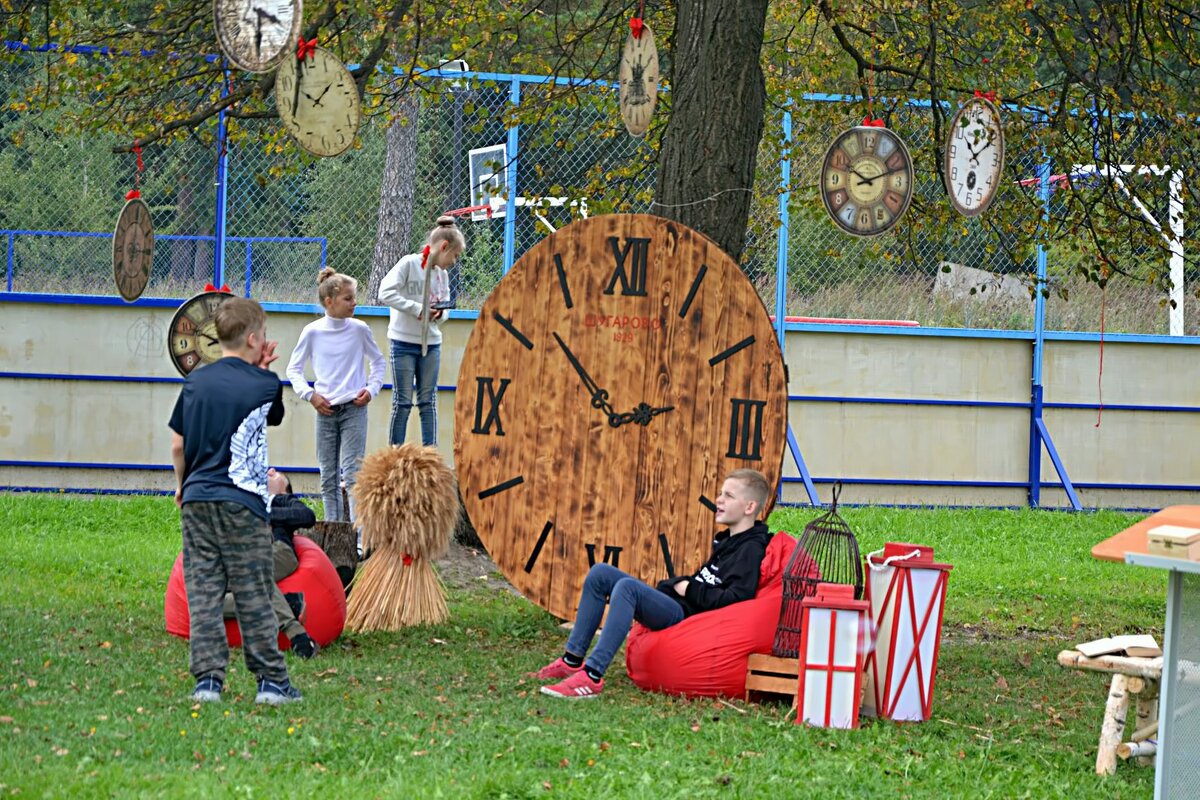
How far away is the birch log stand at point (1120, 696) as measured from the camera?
19.7ft

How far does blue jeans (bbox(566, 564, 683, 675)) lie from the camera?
269 inches

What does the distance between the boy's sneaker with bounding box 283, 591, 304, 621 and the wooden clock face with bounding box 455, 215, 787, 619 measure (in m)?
1.04

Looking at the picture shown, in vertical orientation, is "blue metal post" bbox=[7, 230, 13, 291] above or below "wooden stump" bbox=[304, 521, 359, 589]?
above

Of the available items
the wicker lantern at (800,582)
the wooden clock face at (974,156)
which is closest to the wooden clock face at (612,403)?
the wicker lantern at (800,582)

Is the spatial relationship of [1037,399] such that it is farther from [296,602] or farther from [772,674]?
[296,602]

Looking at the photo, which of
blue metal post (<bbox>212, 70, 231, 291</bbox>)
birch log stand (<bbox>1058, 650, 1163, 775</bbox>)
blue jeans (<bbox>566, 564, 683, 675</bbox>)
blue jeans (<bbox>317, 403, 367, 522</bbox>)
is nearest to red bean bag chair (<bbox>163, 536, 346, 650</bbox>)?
blue jeans (<bbox>566, 564, 683, 675</bbox>)

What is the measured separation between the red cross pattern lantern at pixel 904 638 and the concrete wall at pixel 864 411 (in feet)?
26.0

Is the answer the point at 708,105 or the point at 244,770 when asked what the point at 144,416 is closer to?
the point at 708,105

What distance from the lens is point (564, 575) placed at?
26.4ft

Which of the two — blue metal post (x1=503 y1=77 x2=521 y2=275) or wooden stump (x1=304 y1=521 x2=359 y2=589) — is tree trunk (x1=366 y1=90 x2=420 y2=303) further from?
wooden stump (x1=304 y1=521 x2=359 y2=589)

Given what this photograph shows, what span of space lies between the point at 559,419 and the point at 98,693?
2760 millimetres

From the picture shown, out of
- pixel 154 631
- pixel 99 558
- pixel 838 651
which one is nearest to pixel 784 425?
pixel 838 651

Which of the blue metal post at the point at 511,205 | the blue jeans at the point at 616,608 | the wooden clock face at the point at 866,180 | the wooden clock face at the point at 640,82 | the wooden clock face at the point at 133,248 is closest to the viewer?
the blue jeans at the point at 616,608

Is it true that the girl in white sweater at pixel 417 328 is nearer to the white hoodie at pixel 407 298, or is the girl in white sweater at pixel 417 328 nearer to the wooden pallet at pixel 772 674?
the white hoodie at pixel 407 298
